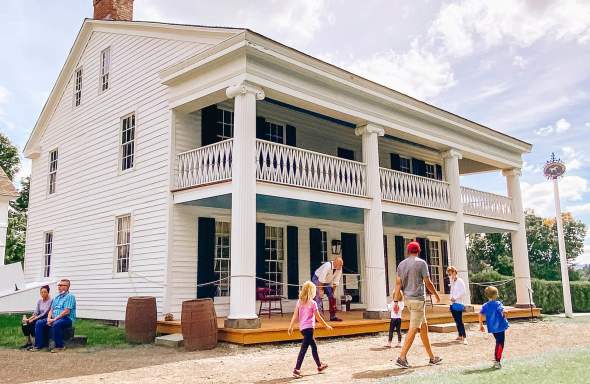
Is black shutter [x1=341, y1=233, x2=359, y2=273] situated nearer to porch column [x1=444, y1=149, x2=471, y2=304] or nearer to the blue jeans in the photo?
porch column [x1=444, y1=149, x2=471, y2=304]

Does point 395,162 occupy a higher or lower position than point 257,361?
higher

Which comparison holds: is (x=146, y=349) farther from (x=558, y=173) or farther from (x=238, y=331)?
(x=558, y=173)

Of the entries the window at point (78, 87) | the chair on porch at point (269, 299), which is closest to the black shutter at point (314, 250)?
the chair on porch at point (269, 299)

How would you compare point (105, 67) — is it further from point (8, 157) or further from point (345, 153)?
point (8, 157)

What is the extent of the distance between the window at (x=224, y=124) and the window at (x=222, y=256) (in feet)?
7.30

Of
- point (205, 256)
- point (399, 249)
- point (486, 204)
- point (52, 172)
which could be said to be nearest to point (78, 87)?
point (52, 172)

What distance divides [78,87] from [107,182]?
4550 mm

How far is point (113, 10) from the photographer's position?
1683 centimetres

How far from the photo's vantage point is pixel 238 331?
9.70 metres

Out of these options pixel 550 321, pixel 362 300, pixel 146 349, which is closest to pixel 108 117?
pixel 146 349

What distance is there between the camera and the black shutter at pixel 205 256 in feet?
41.3

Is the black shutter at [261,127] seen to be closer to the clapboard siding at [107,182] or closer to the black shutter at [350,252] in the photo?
the clapboard siding at [107,182]

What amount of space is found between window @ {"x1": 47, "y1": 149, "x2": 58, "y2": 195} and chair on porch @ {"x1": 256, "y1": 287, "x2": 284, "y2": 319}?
8601mm

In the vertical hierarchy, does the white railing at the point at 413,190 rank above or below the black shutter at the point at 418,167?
below
